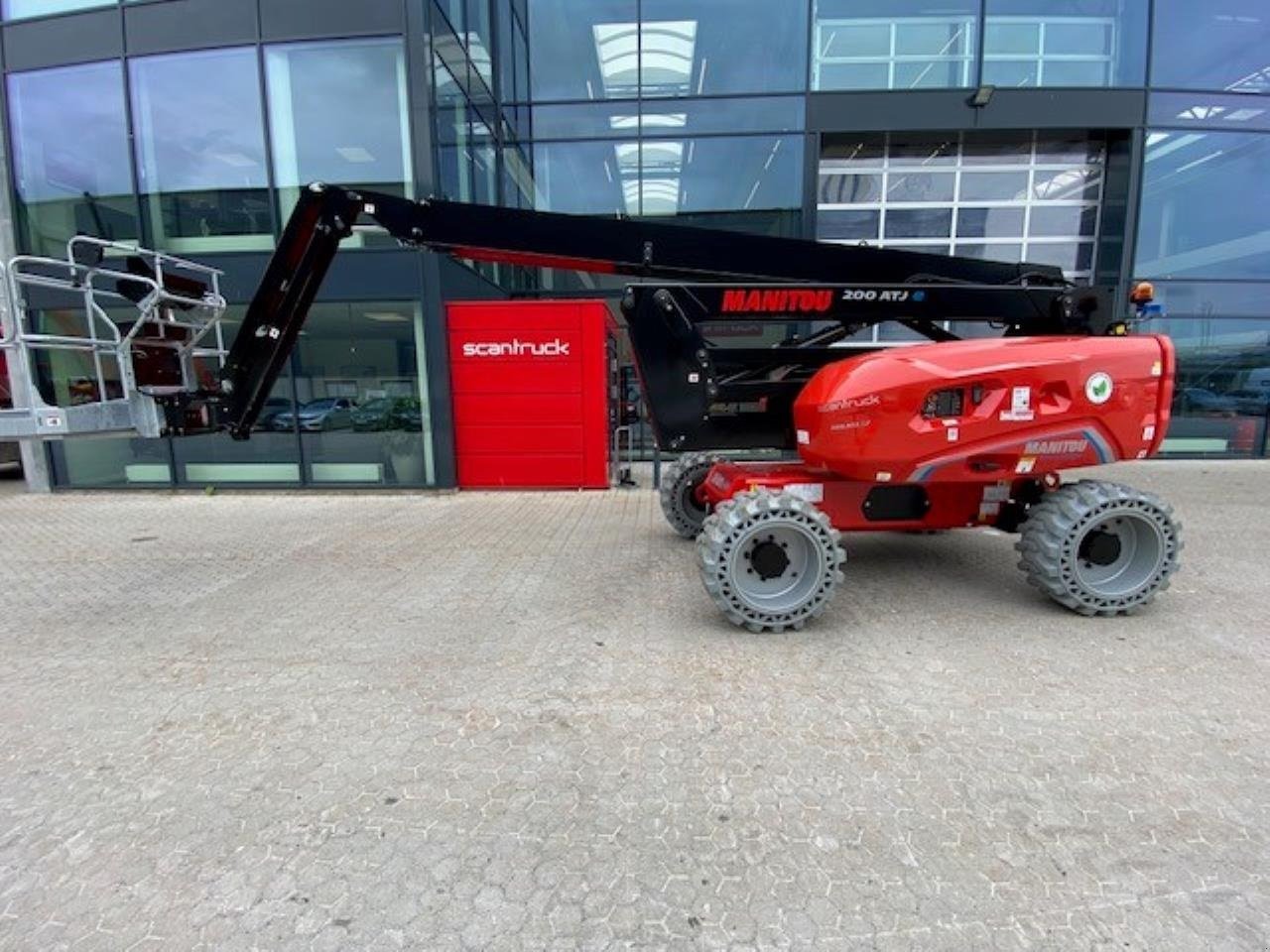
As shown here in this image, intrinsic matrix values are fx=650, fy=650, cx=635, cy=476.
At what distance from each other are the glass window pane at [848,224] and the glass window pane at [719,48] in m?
2.23

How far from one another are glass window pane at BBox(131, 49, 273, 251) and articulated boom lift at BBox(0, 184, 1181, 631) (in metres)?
5.55

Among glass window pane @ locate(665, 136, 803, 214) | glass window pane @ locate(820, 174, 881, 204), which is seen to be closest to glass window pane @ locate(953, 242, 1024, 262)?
glass window pane @ locate(820, 174, 881, 204)

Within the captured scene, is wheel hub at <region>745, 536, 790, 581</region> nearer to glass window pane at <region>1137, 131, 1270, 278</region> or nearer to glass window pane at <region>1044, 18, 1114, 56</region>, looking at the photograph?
glass window pane at <region>1137, 131, 1270, 278</region>

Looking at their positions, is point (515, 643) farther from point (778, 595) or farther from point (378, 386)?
point (378, 386)

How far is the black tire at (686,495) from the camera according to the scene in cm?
643

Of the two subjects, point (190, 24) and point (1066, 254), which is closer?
point (190, 24)

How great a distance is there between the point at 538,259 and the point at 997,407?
134 inches

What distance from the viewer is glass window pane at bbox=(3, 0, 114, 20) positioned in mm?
9375

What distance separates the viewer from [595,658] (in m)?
3.89

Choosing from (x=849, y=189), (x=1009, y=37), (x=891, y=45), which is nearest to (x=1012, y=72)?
(x=1009, y=37)

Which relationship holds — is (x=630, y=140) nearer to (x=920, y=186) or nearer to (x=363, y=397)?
(x=920, y=186)

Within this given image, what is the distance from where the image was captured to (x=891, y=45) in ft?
36.8

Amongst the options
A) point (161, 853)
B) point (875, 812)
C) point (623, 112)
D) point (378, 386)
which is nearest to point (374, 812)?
point (161, 853)

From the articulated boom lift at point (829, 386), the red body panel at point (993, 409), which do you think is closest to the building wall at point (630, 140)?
the articulated boom lift at point (829, 386)
